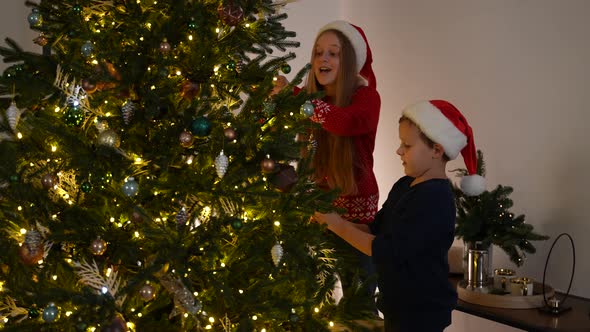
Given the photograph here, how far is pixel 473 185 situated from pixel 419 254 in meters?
0.66

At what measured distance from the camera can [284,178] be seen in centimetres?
129

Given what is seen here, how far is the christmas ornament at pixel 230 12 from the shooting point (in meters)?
1.29

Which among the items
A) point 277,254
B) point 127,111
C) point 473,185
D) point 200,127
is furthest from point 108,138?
point 473,185

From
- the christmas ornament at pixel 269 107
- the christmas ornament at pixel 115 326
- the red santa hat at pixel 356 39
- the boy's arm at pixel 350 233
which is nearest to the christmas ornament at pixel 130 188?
the christmas ornament at pixel 115 326

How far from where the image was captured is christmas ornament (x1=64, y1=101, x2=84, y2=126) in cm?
122

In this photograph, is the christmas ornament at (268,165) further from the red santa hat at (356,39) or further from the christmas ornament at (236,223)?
the red santa hat at (356,39)

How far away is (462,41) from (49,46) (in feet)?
7.05

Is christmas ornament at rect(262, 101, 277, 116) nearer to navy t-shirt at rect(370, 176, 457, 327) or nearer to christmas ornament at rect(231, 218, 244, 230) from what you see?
christmas ornament at rect(231, 218, 244, 230)

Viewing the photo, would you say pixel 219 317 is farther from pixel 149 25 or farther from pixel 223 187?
pixel 149 25

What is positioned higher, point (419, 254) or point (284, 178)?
point (284, 178)

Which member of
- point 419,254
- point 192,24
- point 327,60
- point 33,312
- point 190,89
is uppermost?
point 327,60

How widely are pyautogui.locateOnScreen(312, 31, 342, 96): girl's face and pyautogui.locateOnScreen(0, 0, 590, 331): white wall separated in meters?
0.96

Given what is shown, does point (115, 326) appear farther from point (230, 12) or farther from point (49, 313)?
point (230, 12)

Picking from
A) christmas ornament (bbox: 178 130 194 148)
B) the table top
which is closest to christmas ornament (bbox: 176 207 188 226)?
christmas ornament (bbox: 178 130 194 148)
